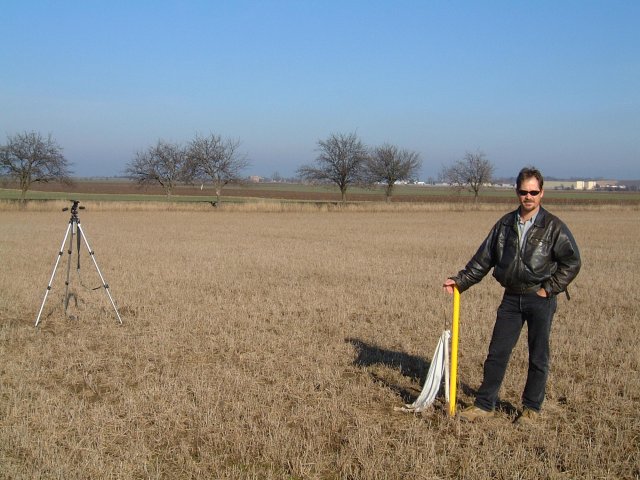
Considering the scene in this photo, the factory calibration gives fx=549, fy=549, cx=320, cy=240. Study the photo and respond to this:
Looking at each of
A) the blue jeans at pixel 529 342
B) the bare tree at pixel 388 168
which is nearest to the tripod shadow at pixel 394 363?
the blue jeans at pixel 529 342

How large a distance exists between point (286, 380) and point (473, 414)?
2160mm

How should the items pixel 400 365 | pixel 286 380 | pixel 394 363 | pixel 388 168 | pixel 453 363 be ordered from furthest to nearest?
pixel 388 168, pixel 394 363, pixel 400 365, pixel 286 380, pixel 453 363

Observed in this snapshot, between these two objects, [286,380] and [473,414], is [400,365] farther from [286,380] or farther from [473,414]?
[473,414]

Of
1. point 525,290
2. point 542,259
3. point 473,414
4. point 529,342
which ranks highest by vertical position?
point 542,259

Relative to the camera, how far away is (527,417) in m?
5.18

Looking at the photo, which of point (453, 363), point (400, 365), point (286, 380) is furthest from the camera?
point (400, 365)

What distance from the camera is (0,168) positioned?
44.0 meters

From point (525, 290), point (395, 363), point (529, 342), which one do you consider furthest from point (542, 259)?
point (395, 363)

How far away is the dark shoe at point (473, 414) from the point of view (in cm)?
523

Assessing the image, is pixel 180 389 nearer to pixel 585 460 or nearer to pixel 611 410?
pixel 585 460

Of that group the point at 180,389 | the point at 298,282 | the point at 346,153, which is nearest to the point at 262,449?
the point at 180,389

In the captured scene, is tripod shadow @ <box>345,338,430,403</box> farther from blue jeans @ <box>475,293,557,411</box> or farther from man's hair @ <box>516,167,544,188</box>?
man's hair @ <box>516,167,544,188</box>

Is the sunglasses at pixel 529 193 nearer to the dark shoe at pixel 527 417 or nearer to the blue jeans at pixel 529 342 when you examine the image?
the blue jeans at pixel 529 342

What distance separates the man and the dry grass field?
0.39 meters
